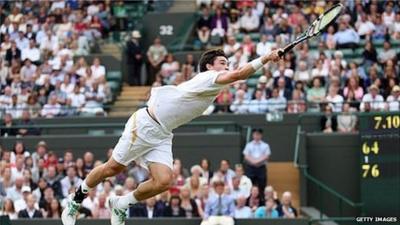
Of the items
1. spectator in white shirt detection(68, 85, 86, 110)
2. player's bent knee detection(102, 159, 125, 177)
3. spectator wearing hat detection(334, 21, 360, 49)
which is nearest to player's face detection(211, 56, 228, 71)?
player's bent knee detection(102, 159, 125, 177)

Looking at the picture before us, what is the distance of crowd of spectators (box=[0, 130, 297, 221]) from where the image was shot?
60.8 feet

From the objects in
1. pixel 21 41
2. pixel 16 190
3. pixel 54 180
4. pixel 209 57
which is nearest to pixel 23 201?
pixel 16 190

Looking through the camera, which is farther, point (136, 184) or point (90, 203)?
point (136, 184)

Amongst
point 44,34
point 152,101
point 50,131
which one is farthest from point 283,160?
point 152,101

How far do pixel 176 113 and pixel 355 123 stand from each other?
420 inches

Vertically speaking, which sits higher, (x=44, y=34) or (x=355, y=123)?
(x=44, y=34)

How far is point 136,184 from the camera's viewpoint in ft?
65.1

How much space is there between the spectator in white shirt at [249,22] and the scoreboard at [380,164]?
736cm

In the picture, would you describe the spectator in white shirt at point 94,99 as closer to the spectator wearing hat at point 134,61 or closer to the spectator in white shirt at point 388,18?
the spectator wearing hat at point 134,61

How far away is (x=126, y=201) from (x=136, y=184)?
25.2ft

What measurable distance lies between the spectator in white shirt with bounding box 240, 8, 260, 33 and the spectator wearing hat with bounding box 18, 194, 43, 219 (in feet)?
29.4

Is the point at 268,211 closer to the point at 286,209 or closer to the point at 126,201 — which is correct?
the point at 286,209

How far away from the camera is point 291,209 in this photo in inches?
734

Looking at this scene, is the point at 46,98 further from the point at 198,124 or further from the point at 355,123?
the point at 355,123
